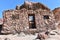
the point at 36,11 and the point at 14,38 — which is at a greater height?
the point at 36,11

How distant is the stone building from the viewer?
19094 millimetres

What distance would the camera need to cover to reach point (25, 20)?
19.3 meters

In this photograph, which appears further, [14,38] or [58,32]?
[58,32]

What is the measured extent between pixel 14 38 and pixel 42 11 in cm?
473

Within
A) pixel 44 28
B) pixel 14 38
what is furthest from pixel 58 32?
pixel 14 38

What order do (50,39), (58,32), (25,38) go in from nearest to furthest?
(50,39)
(25,38)
(58,32)

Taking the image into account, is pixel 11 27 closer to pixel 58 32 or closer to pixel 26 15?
pixel 26 15

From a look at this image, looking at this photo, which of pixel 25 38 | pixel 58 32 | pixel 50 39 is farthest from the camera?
pixel 58 32

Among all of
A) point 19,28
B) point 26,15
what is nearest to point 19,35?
point 19,28

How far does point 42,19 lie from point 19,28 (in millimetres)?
2620

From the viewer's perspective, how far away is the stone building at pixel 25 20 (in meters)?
19.1

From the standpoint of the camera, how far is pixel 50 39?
52.7 feet

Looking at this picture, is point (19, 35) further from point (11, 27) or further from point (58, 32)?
point (58, 32)

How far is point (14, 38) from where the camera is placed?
17.0 meters
